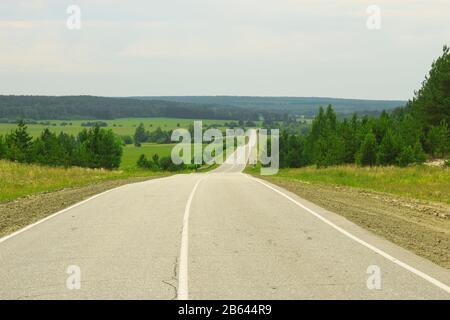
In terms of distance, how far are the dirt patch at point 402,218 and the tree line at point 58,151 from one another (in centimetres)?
7363

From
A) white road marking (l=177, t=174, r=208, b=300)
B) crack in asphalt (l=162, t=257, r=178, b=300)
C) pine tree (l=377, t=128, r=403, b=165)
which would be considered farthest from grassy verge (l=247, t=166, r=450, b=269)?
pine tree (l=377, t=128, r=403, b=165)

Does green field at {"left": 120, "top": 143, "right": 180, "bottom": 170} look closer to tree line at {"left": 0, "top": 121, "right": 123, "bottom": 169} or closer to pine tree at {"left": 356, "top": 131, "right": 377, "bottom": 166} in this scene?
tree line at {"left": 0, "top": 121, "right": 123, "bottom": 169}

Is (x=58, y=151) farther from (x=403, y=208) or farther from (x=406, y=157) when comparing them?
(x=403, y=208)

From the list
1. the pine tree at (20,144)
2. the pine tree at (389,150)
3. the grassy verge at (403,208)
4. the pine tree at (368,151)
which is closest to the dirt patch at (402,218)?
the grassy verge at (403,208)

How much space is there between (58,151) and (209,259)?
8826 cm

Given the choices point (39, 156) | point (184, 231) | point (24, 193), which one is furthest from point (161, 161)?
point (184, 231)

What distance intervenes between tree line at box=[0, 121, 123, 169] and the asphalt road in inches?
3087

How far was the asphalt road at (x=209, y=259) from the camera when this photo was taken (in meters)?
7.32

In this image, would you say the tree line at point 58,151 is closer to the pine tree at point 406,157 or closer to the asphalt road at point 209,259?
the pine tree at point 406,157

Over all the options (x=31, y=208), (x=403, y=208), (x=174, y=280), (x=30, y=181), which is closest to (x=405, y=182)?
(x=403, y=208)

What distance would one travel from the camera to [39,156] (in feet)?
307

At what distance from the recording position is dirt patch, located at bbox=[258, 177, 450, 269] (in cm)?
1122

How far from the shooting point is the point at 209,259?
9352mm
